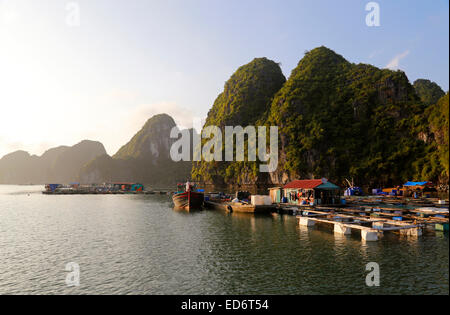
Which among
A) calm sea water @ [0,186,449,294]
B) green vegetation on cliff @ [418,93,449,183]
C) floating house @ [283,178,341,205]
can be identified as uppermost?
green vegetation on cliff @ [418,93,449,183]

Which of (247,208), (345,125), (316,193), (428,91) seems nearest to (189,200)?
(247,208)

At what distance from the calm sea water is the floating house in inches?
622

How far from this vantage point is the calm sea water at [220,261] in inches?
680

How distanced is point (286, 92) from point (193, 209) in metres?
113

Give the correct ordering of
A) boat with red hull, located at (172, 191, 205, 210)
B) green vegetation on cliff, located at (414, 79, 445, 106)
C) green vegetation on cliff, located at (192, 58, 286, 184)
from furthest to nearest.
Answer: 1. green vegetation on cliff, located at (192, 58, 286, 184)
2. green vegetation on cliff, located at (414, 79, 445, 106)
3. boat with red hull, located at (172, 191, 205, 210)

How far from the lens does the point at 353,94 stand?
447 ft

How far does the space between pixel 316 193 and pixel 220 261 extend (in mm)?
31874

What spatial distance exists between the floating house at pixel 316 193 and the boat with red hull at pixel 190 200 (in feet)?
65.4

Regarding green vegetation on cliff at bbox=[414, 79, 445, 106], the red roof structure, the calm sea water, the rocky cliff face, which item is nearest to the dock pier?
the calm sea water

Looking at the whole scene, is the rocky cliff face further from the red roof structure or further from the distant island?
the red roof structure

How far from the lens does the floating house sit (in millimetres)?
49031

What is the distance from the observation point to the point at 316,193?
1962 inches

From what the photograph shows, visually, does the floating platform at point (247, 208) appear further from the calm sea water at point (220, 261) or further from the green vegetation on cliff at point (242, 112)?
the green vegetation on cliff at point (242, 112)
